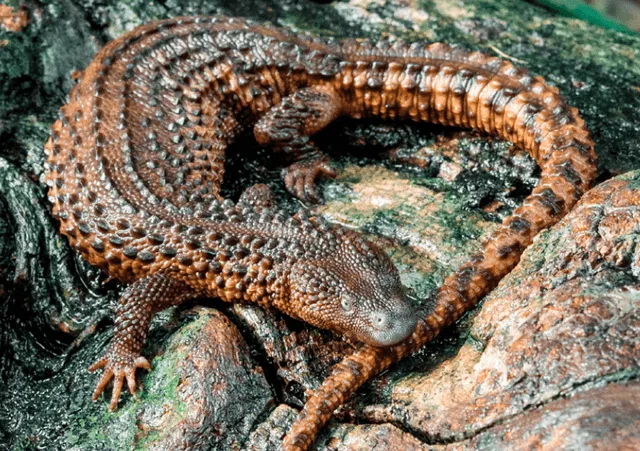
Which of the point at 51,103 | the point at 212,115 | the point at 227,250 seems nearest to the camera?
the point at 227,250

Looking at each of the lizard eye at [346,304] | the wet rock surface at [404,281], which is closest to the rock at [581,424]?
the wet rock surface at [404,281]

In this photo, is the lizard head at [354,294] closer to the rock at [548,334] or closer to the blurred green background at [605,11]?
the rock at [548,334]

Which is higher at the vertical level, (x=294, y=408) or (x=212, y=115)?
(x=212, y=115)

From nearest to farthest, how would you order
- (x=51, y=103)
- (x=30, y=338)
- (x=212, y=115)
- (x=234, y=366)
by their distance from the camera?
(x=234, y=366)
(x=30, y=338)
(x=212, y=115)
(x=51, y=103)

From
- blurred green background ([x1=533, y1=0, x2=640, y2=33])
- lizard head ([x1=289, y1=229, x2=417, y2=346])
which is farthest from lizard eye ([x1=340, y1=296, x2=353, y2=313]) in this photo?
blurred green background ([x1=533, y1=0, x2=640, y2=33])

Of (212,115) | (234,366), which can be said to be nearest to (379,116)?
(212,115)

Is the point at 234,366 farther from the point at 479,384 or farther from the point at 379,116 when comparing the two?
the point at 379,116

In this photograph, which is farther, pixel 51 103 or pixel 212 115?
pixel 51 103
